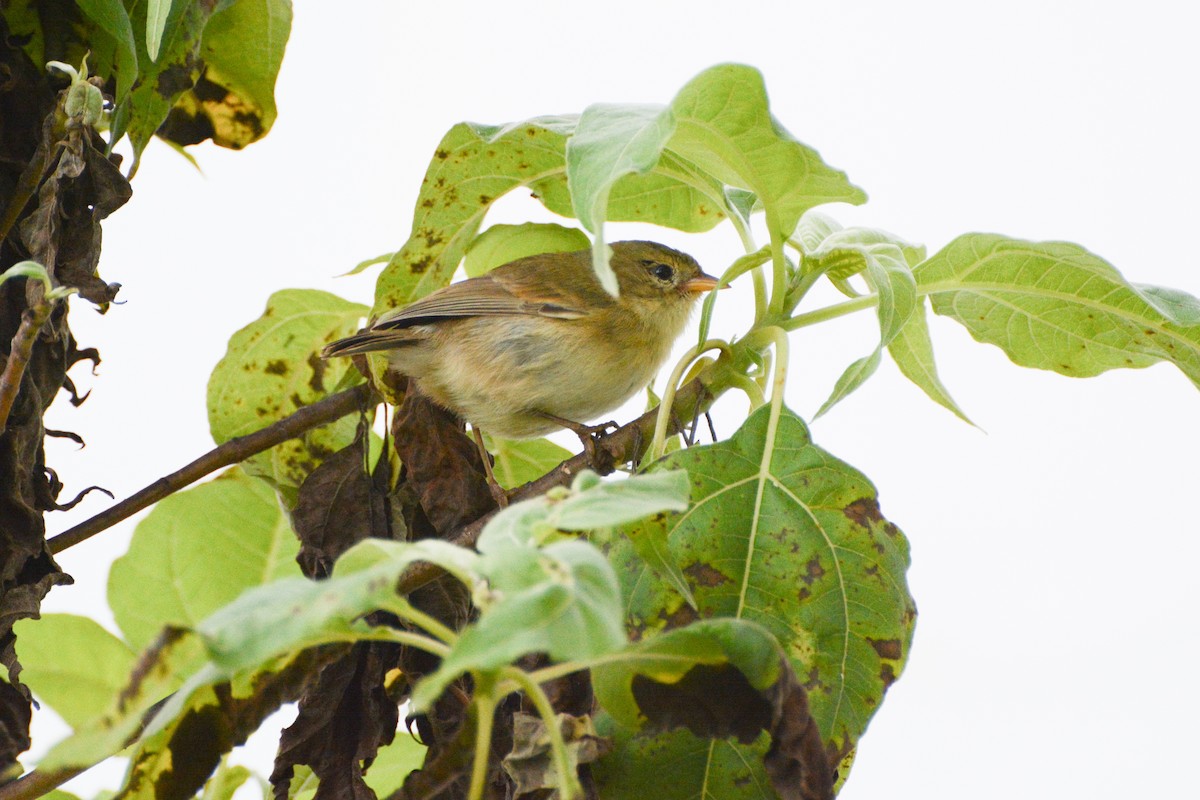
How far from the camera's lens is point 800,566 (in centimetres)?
135

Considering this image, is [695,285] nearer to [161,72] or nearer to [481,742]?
[161,72]

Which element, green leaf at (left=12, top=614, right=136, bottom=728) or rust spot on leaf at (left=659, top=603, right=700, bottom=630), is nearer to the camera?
rust spot on leaf at (left=659, top=603, right=700, bottom=630)

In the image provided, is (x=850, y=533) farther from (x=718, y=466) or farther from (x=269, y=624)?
(x=269, y=624)

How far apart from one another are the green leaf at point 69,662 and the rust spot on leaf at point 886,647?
1.33 meters

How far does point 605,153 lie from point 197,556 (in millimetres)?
1344

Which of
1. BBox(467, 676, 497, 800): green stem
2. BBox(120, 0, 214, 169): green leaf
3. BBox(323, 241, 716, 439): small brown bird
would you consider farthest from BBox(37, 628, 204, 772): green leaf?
BBox(323, 241, 716, 439): small brown bird

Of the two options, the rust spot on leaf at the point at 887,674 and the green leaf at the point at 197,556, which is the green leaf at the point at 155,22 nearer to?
the green leaf at the point at 197,556

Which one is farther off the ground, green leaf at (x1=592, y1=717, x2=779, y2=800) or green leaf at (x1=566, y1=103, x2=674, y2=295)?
green leaf at (x1=566, y1=103, x2=674, y2=295)

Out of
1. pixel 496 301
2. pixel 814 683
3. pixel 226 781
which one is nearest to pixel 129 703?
pixel 814 683

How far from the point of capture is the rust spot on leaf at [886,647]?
1.31m

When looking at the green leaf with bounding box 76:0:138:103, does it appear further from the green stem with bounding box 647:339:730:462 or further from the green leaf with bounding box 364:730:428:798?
the green leaf with bounding box 364:730:428:798

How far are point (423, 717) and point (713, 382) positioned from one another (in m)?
0.62

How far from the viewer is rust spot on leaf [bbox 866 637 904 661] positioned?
1.31 m

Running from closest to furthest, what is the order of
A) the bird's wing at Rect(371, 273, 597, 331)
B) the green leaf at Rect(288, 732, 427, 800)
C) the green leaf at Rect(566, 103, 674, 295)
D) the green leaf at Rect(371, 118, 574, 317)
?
the green leaf at Rect(566, 103, 674, 295), the green leaf at Rect(371, 118, 574, 317), the green leaf at Rect(288, 732, 427, 800), the bird's wing at Rect(371, 273, 597, 331)
